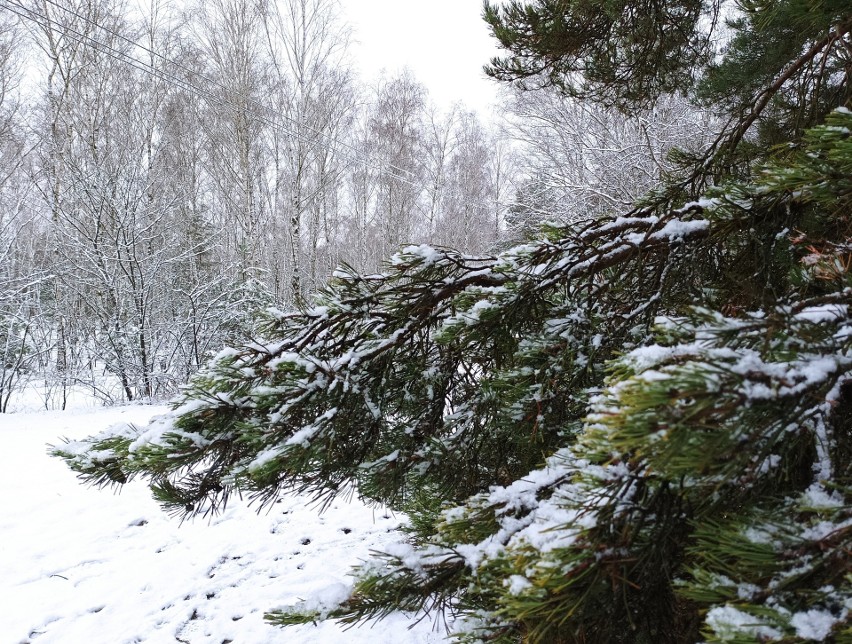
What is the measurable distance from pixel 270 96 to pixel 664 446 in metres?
14.1

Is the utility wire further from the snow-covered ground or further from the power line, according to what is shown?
the snow-covered ground

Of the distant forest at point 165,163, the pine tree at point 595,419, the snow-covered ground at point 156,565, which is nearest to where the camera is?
the pine tree at point 595,419

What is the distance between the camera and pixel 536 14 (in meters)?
2.43

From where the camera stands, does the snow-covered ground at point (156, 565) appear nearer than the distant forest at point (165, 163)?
Yes

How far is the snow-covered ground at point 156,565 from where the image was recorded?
3.25m

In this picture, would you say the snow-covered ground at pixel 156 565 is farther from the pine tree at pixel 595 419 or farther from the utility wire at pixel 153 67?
the utility wire at pixel 153 67

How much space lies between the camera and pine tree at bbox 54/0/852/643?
638 millimetres

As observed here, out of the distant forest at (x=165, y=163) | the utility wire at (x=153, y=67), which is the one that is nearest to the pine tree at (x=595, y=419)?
the distant forest at (x=165, y=163)

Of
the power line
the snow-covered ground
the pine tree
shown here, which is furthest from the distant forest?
the pine tree

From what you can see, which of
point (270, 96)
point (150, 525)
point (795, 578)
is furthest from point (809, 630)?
point (270, 96)

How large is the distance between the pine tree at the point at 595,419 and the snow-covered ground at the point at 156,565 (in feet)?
4.38

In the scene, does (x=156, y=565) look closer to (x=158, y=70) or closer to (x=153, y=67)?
(x=158, y=70)

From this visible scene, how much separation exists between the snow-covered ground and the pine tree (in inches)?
52.6

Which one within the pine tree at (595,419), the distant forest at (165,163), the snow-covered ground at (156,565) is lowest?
the snow-covered ground at (156,565)
